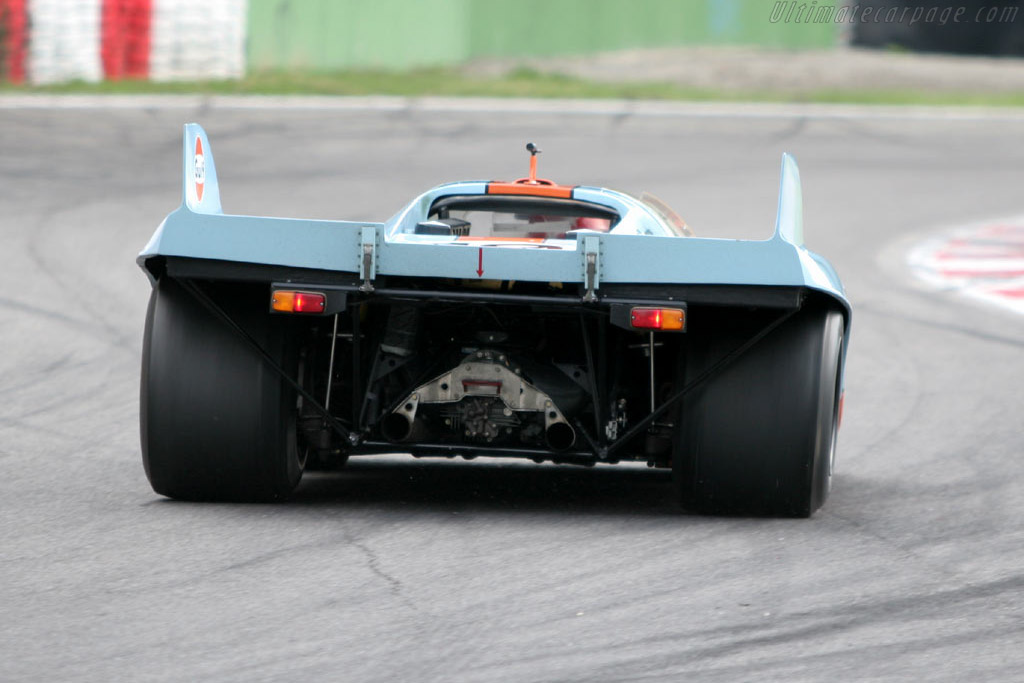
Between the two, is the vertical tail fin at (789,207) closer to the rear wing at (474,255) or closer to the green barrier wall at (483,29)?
the rear wing at (474,255)

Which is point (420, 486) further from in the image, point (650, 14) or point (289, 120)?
point (650, 14)

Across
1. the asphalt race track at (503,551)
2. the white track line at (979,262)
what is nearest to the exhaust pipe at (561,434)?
the asphalt race track at (503,551)

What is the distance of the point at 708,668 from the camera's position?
4363 millimetres

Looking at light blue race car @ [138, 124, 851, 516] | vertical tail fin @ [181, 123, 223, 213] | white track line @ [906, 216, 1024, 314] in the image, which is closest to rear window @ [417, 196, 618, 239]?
light blue race car @ [138, 124, 851, 516]

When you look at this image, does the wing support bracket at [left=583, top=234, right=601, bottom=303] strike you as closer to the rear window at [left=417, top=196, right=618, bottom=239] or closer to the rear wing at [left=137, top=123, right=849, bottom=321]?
the rear wing at [left=137, top=123, right=849, bottom=321]

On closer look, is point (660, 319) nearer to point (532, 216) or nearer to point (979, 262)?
point (532, 216)

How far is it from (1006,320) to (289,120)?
452 inches

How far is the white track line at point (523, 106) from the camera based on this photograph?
71.7ft

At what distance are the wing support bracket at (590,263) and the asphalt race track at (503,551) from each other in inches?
35.0

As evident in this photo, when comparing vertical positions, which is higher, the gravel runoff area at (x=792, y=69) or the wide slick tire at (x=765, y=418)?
the gravel runoff area at (x=792, y=69)

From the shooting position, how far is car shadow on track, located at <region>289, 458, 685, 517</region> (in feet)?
21.8

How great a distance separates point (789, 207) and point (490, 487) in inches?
68.6

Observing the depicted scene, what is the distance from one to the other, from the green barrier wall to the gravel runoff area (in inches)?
38.0

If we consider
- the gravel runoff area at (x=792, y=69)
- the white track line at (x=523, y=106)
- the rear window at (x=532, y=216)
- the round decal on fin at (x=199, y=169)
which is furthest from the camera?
the gravel runoff area at (x=792, y=69)
